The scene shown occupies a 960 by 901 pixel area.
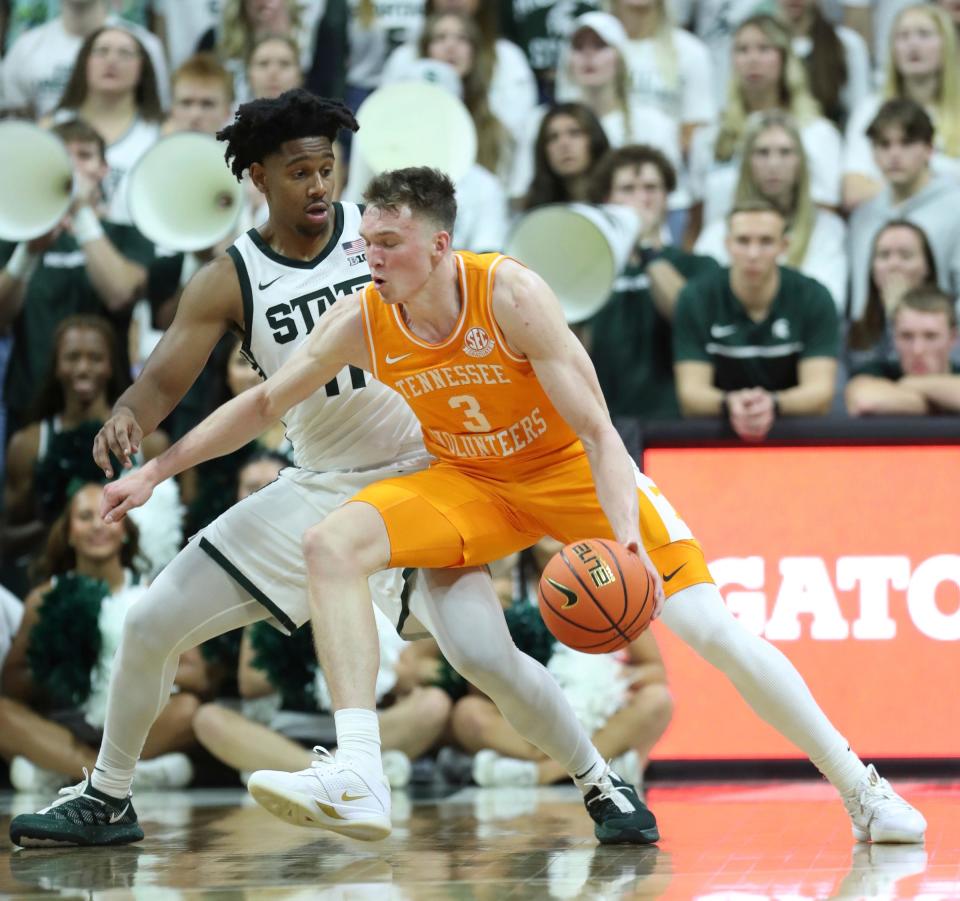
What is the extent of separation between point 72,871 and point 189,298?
1682 millimetres

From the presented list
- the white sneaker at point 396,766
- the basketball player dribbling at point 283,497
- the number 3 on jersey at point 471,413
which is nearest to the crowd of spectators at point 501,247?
the white sneaker at point 396,766

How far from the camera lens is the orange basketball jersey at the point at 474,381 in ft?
14.8

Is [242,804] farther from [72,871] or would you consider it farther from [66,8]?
[66,8]

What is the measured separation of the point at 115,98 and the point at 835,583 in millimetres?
4464

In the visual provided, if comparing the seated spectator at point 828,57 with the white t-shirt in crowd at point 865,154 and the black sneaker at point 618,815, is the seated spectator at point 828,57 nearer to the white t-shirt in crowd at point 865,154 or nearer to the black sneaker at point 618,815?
the white t-shirt in crowd at point 865,154

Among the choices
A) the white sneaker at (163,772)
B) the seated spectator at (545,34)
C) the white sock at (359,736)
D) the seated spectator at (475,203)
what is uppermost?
the seated spectator at (545,34)

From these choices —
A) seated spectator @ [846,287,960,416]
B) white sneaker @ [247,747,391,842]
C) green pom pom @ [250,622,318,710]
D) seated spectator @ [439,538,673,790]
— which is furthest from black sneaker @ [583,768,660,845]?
seated spectator @ [846,287,960,416]

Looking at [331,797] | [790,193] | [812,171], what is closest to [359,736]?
[331,797]

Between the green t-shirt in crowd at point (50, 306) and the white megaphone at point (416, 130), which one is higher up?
the white megaphone at point (416, 130)

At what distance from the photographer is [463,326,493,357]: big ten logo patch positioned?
14.7 feet

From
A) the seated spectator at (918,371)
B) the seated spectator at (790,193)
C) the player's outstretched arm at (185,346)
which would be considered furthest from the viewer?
the seated spectator at (790,193)

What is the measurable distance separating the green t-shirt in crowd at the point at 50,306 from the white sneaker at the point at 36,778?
5.34 ft

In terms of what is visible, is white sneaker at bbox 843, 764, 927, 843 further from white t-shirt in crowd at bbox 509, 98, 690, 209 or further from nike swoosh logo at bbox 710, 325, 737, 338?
white t-shirt in crowd at bbox 509, 98, 690, 209

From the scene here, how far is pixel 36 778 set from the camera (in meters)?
6.64
